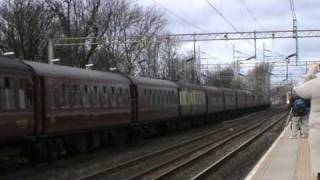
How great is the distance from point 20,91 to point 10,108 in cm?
78

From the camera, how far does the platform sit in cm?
1312

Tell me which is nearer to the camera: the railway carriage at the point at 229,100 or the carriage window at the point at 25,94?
the carriage window at the point at 25,94

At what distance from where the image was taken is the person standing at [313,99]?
20.0ft

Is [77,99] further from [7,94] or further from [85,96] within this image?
[7,94]

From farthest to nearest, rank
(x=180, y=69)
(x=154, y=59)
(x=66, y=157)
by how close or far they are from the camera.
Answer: (x=180, y=69), (x=154, y=59), (x=66, y=157)

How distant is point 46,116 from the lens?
1784 cm

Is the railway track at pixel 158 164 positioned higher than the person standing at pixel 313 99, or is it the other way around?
the person standing at pixel 313 99

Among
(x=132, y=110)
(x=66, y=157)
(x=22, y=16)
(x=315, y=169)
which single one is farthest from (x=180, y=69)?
(x=315, y=169)

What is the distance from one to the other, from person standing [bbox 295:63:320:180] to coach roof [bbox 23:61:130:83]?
12069mm

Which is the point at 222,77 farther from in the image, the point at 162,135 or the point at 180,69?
the point at 162,135

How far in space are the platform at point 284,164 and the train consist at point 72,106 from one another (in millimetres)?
5803

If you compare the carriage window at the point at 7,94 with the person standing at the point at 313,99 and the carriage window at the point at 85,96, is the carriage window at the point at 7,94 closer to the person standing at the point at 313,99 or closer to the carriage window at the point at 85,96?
the carriage window at the point at 85,96

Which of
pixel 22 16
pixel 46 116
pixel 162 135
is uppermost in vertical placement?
pixel 22 16

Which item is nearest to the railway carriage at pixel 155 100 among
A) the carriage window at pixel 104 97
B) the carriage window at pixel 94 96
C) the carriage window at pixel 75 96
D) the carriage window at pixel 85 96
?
the carriage window at pixel 104 97
